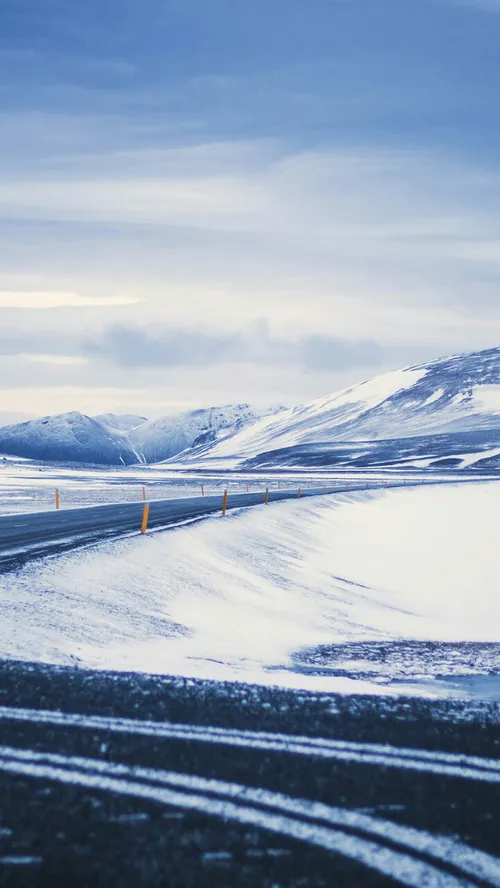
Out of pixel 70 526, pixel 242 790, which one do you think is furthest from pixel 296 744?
pixel 70 526

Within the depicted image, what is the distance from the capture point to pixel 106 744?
6.68m

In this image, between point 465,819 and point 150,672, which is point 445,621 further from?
point 465,819

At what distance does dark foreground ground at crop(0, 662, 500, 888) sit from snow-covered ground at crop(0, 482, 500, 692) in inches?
61.4

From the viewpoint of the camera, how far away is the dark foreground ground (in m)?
4.69

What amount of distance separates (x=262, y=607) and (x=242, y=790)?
444 inches

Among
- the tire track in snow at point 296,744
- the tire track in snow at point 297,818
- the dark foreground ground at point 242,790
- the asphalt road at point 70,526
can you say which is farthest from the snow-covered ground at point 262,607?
the tire track in snow at point 297,818

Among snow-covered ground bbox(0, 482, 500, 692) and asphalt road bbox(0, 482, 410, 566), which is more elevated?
asphalt road bbox(0, 482, 410, 566)

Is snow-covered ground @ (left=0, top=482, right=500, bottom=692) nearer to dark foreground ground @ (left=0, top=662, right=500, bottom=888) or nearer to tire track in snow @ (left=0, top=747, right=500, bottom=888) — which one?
dark foreground ground @ (left=0, top=662, right=500, bottom=888)

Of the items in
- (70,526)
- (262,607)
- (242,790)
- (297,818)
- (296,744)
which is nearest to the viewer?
(297,818)

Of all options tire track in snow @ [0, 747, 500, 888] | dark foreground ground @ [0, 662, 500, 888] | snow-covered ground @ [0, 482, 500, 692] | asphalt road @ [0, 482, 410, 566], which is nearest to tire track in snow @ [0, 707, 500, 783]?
dark foreground ground @ [0, 662, 500, 888]

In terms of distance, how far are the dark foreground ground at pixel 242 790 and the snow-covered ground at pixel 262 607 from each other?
1558 mm

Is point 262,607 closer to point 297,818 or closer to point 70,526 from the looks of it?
point 70,526

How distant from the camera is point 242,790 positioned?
574 centimetres

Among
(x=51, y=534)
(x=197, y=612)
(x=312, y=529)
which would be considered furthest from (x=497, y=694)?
(x=312, y=529)
